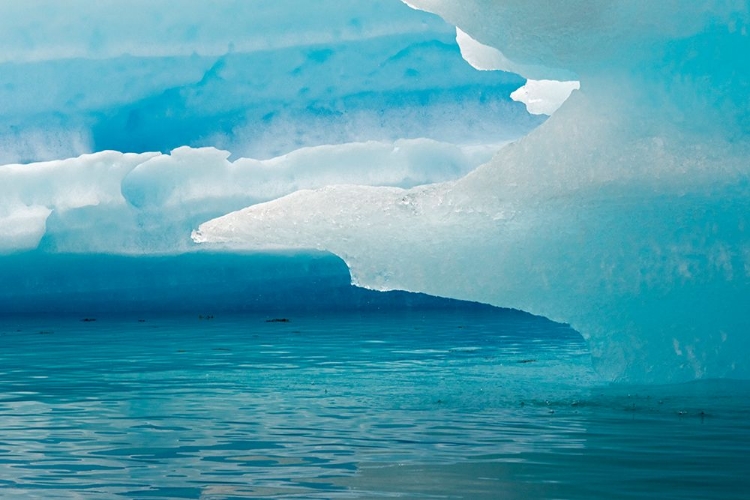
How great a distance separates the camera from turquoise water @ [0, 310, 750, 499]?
10.1 metres

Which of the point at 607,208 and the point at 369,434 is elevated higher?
the point at 607,208

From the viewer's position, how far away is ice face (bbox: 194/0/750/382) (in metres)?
17.4

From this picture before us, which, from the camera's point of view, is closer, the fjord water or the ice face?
the fjord water

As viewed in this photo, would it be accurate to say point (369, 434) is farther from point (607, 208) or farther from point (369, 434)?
point (607, 208)

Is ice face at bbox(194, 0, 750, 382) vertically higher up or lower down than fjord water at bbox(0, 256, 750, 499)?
higher up

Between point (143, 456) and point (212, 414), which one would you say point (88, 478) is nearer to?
point (143, 456)

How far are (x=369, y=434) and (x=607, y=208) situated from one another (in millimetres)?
6177

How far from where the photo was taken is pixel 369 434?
1317 centimetres

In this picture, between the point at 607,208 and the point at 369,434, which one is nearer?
the point at 369,434

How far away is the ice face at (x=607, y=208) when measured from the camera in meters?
17.4

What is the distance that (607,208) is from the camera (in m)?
17.5

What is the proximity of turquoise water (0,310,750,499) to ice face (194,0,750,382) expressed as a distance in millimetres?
1298

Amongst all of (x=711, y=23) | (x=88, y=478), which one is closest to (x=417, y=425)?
(x=88, y=478)

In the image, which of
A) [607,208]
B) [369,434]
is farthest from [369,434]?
[607,208]
